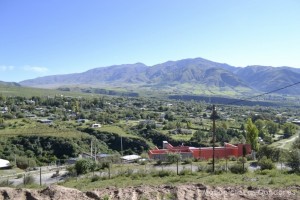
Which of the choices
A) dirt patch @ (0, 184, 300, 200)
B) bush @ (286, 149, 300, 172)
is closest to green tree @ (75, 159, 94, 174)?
dirt patch @ (0, 184, 300, 200)

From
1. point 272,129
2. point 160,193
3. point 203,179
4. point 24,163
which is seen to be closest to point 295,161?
point 203,179

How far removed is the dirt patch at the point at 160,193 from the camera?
1619 centimetres

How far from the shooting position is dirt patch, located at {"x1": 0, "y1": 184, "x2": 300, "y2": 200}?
16.2m

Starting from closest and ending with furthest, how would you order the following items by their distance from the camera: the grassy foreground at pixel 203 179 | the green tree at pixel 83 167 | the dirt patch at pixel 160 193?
the dirt patch at pixel 160 193 < the grassy foreground at pixel 203 179 < the green tree at pixel 83 167

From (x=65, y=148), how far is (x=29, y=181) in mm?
39619

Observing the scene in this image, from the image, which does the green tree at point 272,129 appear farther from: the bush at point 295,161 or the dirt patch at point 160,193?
the dirt patch at point 160,193

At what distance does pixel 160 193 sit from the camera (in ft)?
57.7

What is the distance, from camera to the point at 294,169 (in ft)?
80.8

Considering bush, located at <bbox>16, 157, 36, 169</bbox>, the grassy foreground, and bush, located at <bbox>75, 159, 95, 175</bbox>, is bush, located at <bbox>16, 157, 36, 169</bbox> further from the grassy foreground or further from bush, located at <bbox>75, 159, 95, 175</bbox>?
the grassy foreground

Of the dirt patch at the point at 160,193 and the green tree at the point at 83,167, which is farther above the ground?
the dirt patch at the point at 160,193

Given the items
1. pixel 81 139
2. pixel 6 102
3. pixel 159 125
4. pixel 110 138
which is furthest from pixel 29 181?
pixel 6 102

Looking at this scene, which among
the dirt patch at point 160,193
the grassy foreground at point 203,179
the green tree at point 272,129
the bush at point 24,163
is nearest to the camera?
the dirt patch at point 160,193

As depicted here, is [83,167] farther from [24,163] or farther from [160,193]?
[24,163]

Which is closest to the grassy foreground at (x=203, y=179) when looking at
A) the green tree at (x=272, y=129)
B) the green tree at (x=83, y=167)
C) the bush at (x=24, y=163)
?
the green tree at (x=83, y=167)
